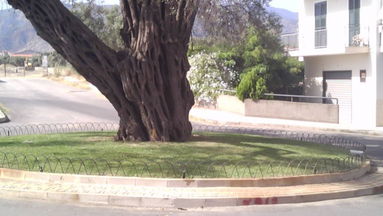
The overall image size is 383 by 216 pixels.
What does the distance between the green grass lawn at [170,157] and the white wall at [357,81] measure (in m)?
12.1

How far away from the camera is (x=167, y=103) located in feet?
43.6

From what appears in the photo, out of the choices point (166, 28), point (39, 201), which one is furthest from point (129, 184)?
point (166, 28)

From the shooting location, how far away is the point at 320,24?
28.4 meters

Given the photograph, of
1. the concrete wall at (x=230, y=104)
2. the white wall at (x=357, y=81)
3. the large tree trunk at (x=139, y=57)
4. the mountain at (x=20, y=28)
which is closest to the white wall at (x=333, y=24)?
the white wall at (x=357, y=81)

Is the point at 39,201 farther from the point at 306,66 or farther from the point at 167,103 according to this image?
the point at 306,66

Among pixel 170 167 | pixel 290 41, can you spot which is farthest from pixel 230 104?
pixel 170 167

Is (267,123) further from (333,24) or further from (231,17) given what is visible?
(231,17)

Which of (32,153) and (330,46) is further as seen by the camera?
(330,46)

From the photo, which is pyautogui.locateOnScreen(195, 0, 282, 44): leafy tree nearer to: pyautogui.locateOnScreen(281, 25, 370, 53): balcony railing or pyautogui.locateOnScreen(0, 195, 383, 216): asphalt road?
pyautogui.locateOnScreen(0, 195, 383, 216): asphalt road

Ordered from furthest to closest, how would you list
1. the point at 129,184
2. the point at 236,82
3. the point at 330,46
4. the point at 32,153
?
the point at 236,82
the point at 330,46
the point at 32,153
the point at 129,184

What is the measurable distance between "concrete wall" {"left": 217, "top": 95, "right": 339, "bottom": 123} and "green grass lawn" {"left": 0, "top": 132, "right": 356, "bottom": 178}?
11.8 meters

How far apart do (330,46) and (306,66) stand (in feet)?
10.7

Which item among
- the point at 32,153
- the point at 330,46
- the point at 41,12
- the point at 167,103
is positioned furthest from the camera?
the point at 330,46

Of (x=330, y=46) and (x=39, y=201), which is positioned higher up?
(x=330, y=46)
